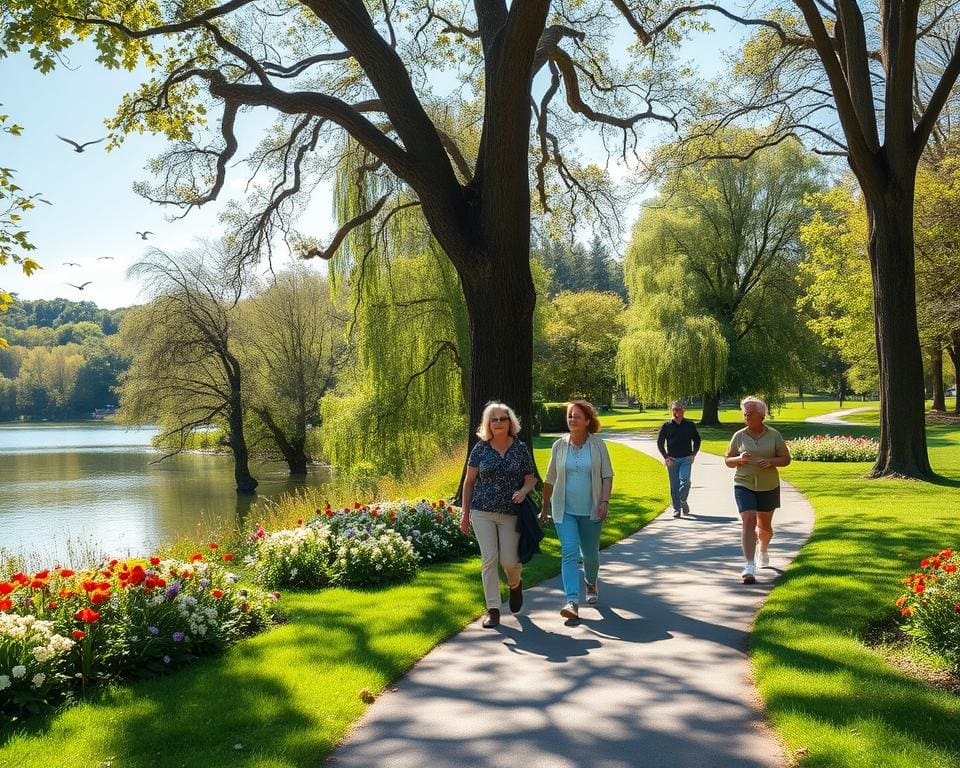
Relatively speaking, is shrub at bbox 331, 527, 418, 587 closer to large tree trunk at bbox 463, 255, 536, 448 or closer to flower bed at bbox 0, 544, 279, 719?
flower bed at bbox 0, 544, 279, 719

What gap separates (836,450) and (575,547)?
17544mm

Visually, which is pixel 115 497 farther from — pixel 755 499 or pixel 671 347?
pixel 755 499

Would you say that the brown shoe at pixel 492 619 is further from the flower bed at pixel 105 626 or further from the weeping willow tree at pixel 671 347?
the weeping willow tree at pixel 671 347

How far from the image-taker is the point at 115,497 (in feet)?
85.7

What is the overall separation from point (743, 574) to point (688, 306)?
2809cm

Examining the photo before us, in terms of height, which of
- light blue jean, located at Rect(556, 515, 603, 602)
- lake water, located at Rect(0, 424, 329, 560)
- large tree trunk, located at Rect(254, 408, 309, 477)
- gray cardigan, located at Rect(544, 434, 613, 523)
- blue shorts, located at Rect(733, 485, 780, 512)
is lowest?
lake water, located at Rect(0, 424, 329, 560)

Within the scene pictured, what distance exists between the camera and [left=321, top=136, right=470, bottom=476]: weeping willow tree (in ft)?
72.3

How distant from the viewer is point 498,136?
35.1ft

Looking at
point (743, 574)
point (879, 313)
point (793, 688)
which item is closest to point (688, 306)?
point (879, 313)

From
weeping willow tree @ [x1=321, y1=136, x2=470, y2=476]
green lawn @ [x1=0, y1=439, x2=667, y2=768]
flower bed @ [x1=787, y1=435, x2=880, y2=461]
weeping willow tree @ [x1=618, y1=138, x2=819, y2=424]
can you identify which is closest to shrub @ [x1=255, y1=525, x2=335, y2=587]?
green lawn @ [x1=0, y1=439, x2=667, y2=768]

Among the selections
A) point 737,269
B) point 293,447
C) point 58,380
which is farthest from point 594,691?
point 58,380

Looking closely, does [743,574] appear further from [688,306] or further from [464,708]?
[688,306]

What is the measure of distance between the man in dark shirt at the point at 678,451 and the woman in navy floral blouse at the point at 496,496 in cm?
627

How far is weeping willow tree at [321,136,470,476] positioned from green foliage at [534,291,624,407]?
27946 millimetres
